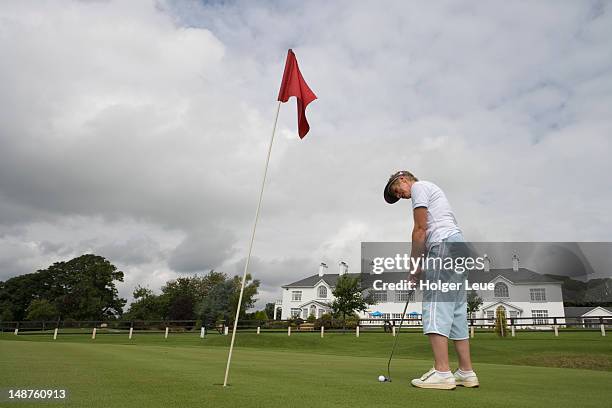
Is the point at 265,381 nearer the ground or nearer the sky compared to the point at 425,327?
nearer the ground

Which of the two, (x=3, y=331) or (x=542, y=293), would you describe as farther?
(x=542, y=293)

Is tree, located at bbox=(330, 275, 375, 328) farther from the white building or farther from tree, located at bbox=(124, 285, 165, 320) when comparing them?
tree, located at bbox=(124, 285, 165, 320)

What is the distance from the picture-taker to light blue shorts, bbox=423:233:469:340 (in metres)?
4.32

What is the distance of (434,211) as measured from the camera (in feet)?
14.9

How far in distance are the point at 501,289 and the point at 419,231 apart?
211ft

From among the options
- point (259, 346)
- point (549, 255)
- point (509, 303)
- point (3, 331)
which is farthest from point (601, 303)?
point (3, 331)

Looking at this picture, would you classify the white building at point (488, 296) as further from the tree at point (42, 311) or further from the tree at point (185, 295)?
the tree at point (42, 311)

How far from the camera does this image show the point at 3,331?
41375 millimetres

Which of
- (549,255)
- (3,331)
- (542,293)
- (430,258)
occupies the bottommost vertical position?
(3,331)

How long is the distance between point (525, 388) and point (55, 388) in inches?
161

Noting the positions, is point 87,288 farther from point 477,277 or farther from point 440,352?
point 440,352

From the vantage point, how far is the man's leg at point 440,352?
4.08 metres

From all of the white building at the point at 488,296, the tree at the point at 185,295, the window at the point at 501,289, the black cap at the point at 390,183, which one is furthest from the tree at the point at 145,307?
the black cap at the point at 390,183

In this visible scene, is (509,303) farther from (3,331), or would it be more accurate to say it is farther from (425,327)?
(425,327)
